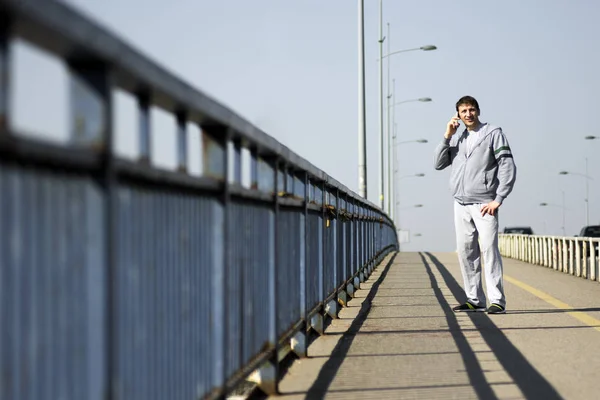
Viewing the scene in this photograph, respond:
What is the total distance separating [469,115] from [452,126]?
23 cm

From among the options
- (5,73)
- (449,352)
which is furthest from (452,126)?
(5,73)

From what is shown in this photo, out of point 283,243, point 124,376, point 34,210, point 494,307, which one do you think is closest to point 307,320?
point 283,243

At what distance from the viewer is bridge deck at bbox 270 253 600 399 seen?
5922mm

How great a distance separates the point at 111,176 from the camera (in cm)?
294

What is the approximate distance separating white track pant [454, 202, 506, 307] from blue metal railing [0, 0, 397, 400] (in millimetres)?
5110

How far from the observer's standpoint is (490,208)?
10547 mm

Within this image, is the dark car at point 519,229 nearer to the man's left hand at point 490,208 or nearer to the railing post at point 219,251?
the man's left hand at point 490,208

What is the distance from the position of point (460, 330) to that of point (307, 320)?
194cm

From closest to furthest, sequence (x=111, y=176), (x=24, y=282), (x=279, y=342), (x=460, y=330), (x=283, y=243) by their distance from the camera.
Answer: (x=24, y=282)
(x=111, y=176)
(x=279, y=342)
(x=283, y=243)
(x=460, y=330)

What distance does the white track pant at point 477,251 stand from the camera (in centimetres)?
1052

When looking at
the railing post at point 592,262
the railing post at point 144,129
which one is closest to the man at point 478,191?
the railing post at point 144,129

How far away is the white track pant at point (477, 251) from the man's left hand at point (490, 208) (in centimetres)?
7

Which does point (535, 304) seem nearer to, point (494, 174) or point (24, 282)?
point (494, 174)

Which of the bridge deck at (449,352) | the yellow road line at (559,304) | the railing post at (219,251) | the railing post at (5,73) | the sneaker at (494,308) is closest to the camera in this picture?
the railing post at (5,73)
